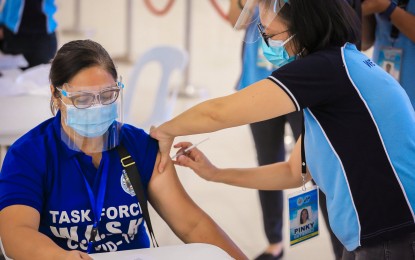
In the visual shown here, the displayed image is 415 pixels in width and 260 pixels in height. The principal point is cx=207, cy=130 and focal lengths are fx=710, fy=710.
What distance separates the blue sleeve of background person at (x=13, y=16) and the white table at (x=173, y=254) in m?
2.62

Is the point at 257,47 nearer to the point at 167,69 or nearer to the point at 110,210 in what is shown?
the point at 167,69

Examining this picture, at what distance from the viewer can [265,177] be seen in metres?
2.25

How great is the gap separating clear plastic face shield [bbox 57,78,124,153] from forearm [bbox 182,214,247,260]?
353 millimetres

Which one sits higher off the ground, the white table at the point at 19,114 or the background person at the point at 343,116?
the background person at the point at 343,116

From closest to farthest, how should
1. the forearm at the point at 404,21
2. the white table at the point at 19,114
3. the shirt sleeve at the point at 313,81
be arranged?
the shirt sleeve at the point at 313,81 → the forearm at the point at 404,21 → the white table at the point at 19,114

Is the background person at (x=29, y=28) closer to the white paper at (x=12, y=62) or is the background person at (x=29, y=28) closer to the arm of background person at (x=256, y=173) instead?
the white paper at (x=12, y=62)

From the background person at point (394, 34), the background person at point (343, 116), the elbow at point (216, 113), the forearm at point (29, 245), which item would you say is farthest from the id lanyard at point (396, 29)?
the forearm at point (29, 245)

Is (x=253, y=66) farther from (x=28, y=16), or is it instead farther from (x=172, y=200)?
(x=28, y=16)

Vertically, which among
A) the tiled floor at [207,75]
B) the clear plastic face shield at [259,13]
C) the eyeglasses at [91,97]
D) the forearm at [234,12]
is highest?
the clear plastic face shield at [259,13]

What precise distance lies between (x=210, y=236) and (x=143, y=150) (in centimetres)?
33

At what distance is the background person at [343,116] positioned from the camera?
1.74 m

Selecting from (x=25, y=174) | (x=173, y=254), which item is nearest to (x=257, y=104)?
(x=173, y=254)

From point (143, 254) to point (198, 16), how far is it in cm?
772

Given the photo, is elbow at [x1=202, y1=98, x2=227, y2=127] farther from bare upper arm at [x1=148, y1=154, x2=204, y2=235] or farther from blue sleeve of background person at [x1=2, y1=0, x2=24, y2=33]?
blue sleeve of background person at [x1=2, y1=0, x2=24, y2=33]
